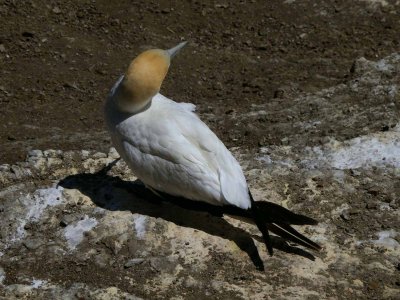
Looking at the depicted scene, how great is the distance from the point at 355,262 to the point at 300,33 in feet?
14.1

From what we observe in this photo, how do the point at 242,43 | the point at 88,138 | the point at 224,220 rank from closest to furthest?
the point at 224,220, the point at 88,138, the point at 242,43

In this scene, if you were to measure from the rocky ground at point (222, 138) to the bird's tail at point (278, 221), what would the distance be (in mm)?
109

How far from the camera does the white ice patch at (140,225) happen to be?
18.2ft

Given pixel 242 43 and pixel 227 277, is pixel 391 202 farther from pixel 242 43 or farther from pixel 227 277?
pixel 242 43

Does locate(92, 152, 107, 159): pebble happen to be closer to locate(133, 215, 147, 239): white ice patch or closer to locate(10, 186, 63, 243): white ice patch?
locate(10, 186, 63, 243): white ice patch

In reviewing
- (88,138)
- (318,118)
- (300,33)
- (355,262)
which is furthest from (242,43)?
(355,262)

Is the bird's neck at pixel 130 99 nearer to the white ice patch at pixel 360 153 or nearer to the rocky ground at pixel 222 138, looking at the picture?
the rocky ground at pixel 222 138

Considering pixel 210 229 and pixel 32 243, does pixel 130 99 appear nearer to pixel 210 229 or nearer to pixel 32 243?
pixel 210 229

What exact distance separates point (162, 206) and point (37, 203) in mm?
941

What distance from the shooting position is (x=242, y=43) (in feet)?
29.6

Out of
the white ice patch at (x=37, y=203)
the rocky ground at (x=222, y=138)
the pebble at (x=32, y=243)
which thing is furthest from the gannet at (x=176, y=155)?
the pebble at (x=32, y=243)

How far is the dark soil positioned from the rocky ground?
0.02 m

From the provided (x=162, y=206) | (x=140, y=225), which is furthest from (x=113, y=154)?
(x=140, y=225)

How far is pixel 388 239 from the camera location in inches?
221
